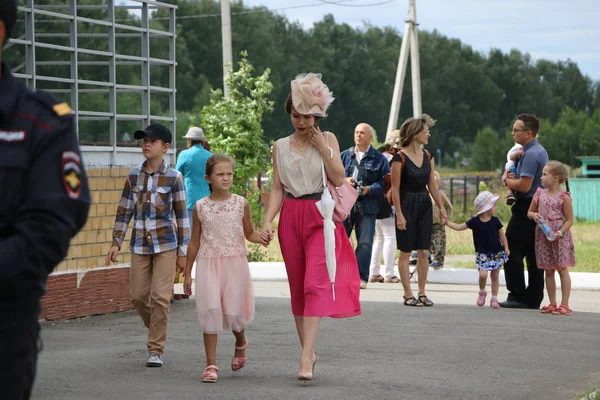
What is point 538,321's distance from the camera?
1150 cm

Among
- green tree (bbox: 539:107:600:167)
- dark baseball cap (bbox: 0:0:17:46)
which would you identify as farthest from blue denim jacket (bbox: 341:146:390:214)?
green tree (bbox: 539:107:600:167)

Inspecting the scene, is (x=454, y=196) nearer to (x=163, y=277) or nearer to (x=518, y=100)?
(x=163, y=277)

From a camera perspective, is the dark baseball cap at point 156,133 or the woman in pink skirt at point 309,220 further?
the dark baseball cap at point 156,133

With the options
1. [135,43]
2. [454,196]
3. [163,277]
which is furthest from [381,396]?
[135,43]

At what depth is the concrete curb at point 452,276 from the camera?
606 inches

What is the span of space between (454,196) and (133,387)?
3806 centimetres

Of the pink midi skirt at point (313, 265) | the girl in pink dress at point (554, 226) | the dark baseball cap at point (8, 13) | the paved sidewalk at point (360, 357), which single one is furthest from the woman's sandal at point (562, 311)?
the dark baseball cap at point (8, 13)

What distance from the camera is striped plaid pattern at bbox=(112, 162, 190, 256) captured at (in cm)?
876

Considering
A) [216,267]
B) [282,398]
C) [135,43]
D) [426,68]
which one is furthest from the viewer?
[426,68]

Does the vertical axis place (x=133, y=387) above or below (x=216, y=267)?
below

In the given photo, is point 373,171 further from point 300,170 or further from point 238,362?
point 238,362

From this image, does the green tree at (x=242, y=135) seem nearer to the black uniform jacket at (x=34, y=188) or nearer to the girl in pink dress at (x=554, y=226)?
the girl in pink dress at (x=554, y=226)

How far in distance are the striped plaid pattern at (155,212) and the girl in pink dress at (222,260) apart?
20.4 inches

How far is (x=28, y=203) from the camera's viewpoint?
10.4 feet
